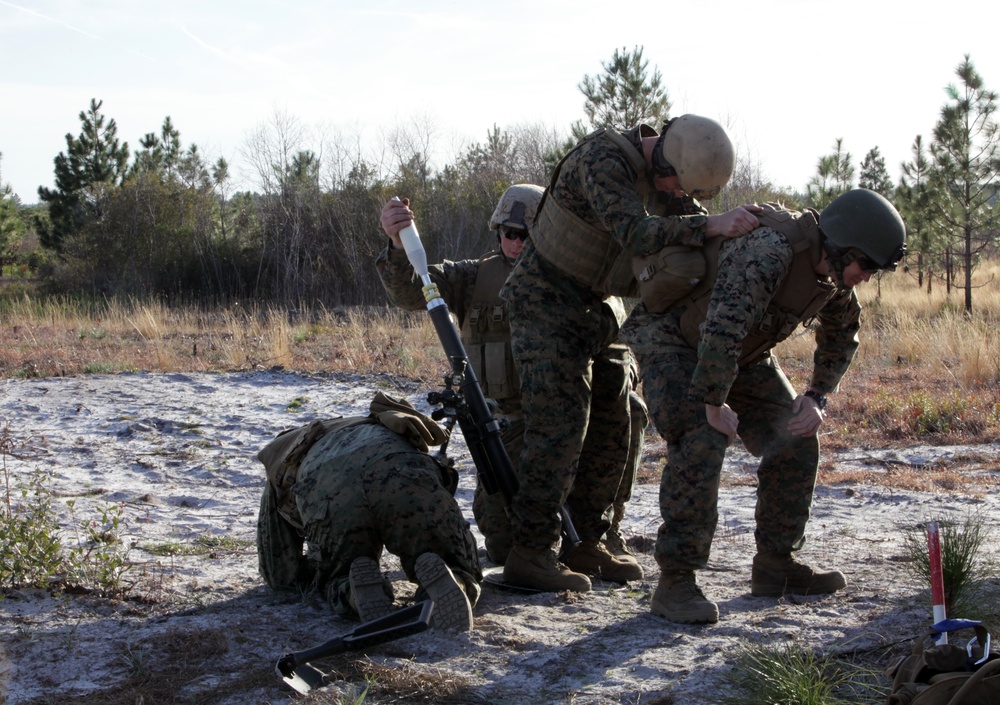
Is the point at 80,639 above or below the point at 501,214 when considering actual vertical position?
below

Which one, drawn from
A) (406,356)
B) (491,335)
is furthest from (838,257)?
(406,356)

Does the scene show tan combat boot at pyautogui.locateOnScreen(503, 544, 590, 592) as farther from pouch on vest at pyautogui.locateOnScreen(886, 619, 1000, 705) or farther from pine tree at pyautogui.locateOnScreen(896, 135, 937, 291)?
pine tree at pyautogui.locateOnScreen(896, 135, 937, 291)

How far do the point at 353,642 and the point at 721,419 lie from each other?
1639mm

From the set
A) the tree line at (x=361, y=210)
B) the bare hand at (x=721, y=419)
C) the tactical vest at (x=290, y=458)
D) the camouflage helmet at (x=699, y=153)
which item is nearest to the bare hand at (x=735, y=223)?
the camouflage helmet at (x=699, y=153)

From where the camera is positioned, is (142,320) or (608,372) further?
(142,320)

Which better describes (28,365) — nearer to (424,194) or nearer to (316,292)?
(316,292)

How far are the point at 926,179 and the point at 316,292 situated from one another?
47.4 feet

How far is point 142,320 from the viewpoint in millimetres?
14133

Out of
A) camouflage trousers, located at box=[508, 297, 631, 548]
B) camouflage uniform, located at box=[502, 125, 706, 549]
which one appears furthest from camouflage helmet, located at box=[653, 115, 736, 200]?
camouflage trousers, located at box=[508, 297, 631, 548]

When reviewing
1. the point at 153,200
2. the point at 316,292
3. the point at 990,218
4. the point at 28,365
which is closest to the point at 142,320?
the point at 28,365

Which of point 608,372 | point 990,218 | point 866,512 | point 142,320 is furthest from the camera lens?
point 990,218

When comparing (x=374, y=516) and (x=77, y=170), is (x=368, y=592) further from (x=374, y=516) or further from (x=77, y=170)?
(x=77, y=170)

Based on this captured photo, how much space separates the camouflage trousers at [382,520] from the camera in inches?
153

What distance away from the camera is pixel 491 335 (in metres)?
5.15
